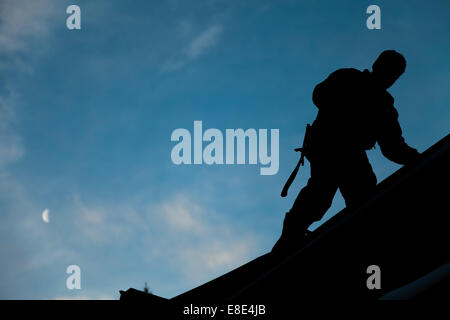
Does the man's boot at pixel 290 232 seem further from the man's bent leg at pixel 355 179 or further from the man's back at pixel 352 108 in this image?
the man's back at pixel 352 108

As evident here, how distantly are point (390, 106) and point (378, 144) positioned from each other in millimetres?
382

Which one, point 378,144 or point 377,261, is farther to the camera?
point 378,144

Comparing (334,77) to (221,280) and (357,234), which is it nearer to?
(357,234)

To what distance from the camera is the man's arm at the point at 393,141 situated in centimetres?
343

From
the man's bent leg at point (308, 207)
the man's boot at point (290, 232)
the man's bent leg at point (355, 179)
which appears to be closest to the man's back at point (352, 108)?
the man's bent leg at point (355, 179)

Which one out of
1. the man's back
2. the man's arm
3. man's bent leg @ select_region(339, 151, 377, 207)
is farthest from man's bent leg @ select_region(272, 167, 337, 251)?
the man's arm

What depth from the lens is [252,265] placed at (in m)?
3.29

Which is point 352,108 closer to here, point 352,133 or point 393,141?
point 352,133

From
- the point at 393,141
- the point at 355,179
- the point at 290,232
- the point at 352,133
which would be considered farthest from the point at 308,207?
the point at 393,141

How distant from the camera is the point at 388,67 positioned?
3562 mm

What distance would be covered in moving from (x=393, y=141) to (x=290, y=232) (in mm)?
1333

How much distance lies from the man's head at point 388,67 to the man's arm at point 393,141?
0.28m
